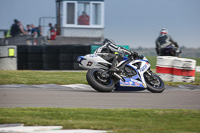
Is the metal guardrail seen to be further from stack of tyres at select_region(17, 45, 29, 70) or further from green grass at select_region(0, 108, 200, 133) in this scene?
green grass at select_region(0, 108, 200, 133)

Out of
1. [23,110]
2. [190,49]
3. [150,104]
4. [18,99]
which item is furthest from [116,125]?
[190,49]

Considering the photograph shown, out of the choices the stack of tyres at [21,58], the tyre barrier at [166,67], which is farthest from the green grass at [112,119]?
the stack of tyres at [21,58]

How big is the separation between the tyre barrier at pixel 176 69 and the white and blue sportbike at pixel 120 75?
280 centimetres

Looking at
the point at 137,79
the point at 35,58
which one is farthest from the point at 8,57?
the point at 137,79

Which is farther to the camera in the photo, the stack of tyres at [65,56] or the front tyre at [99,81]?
the stack of tyres at [65,56]

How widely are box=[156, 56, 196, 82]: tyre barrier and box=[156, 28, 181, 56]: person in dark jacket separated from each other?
1966mm

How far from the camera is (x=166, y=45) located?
14711 millimetres

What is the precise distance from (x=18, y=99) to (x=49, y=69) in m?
8.71

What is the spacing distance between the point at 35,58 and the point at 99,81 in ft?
25.3

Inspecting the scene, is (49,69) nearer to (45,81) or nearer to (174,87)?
(45,81)

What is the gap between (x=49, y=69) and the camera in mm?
16422

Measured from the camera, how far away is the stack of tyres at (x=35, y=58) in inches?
642

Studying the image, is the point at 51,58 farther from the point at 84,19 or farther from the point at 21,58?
the point at 84,19

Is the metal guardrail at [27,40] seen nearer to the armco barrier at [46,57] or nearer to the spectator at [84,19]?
the spectator at [84,19]
